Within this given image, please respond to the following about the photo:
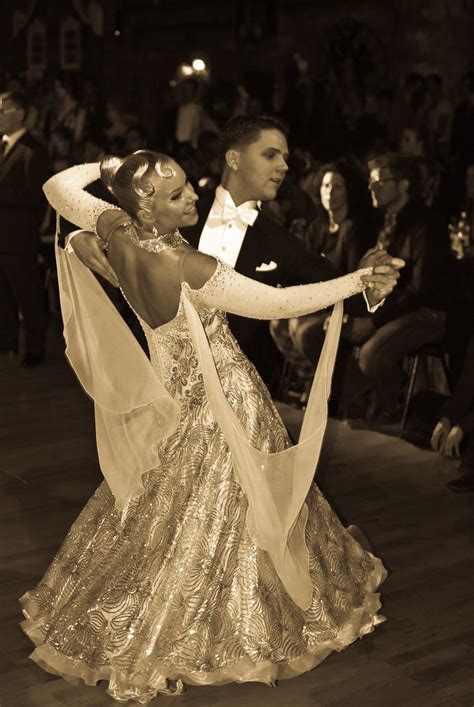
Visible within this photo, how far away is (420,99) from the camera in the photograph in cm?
964

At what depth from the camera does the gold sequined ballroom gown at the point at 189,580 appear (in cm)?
288

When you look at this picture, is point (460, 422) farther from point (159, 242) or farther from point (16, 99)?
point (16, 99)

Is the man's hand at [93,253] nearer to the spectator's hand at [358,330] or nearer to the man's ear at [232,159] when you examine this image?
the man's ear at [232,159]

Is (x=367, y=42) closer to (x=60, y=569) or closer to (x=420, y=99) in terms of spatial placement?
(x=420, y=99)

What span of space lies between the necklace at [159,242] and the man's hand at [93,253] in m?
0.20

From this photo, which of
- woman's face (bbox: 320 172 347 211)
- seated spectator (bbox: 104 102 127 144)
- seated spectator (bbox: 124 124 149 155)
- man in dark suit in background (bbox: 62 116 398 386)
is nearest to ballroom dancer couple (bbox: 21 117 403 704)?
man in dark suit in background (bbox: 62 116 398 386)

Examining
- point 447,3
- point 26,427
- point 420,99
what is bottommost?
point 26,427

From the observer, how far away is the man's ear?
3350 millimetres

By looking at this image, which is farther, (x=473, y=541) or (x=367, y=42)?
(x=367, y=42)

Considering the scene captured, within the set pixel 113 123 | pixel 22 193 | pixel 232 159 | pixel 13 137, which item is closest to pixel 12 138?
pixel 13 137

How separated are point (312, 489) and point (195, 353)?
557 mm

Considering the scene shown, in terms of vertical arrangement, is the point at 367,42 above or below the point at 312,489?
above

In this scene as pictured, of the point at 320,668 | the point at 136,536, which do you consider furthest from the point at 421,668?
the point at 136,536

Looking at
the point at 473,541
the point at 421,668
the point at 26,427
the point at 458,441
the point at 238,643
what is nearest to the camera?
the point at 238,643
